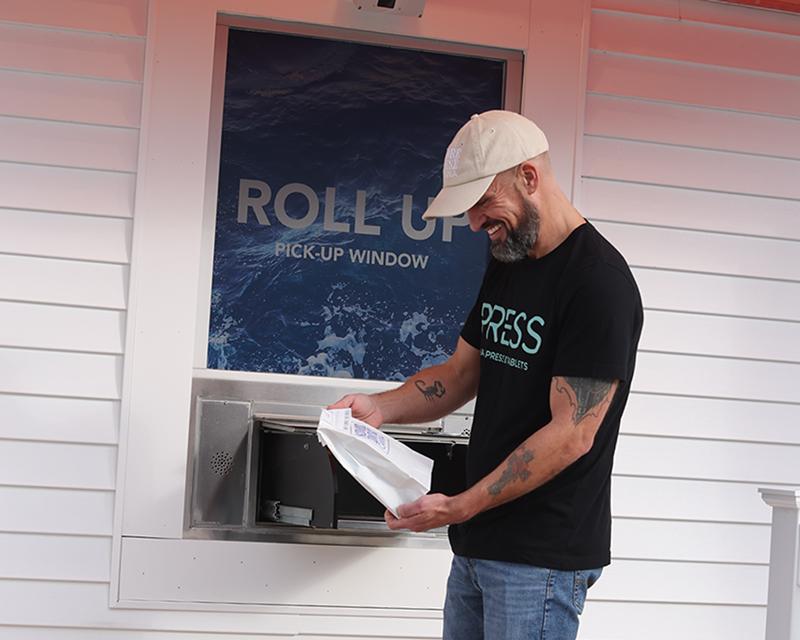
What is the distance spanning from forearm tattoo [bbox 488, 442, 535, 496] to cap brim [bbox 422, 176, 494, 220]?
56 centimetres

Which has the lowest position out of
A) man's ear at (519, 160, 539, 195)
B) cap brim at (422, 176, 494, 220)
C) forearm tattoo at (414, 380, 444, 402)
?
forearm tattoo at (414, 380, 444, 402)

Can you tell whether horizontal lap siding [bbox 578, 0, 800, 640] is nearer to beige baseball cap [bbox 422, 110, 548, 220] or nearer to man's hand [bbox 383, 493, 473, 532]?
beige baseball cap [bbox 422, 110, 548, 220]

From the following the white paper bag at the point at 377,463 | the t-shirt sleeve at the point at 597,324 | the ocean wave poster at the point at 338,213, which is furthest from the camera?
the ocean wave poster at the point at 338,213

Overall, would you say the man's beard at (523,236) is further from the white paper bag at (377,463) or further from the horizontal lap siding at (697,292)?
the horizontal lap siding at (697,292)

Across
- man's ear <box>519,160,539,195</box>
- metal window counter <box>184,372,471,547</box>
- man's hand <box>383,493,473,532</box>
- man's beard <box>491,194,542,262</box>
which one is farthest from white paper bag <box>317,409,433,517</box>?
metal window counter <box>184,372,471,547</box>

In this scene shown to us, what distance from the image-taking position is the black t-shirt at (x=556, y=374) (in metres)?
1.81

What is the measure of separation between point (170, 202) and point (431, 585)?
173cm

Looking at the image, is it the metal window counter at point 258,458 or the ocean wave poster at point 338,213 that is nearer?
the metal window counter at point 258,458

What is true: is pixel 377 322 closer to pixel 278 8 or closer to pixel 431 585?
pixel 431 585

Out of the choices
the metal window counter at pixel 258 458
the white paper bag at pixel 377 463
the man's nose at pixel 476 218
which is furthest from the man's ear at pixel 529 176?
the metal window counter at pixel 258 458

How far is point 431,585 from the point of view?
10.2ft

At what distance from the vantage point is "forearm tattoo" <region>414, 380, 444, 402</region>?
235 centimetres

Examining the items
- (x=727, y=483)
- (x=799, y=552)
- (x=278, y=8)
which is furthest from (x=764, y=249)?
(x=278, y=8)

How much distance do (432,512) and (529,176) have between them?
2.70 ft
